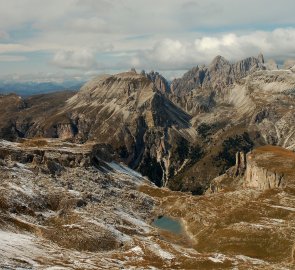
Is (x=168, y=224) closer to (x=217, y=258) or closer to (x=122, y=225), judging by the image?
(x=122, y=225)

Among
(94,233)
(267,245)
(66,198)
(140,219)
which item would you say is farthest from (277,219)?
(66,198)

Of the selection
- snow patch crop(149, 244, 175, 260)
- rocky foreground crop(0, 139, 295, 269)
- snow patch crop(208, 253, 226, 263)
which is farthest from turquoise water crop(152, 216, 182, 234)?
snow patch crop(208, 253, 226, 263)

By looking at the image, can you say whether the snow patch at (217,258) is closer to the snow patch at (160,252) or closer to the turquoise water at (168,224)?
the snow patch at (160,252)

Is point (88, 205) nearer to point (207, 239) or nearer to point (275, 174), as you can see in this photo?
point (207, 239)

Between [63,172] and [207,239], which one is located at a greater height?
[63,172]

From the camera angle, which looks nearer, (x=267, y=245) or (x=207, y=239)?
(x=267, y=245)

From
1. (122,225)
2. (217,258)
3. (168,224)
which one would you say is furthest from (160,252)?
(168,224)

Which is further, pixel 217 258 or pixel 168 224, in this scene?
pixel 168 224

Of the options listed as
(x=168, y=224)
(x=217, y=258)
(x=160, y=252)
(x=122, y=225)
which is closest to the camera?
(x=217, y=258)

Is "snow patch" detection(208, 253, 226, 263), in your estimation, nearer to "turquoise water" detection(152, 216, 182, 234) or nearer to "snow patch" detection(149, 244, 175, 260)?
"snow patch" detection(149, 244, 175, 260)
